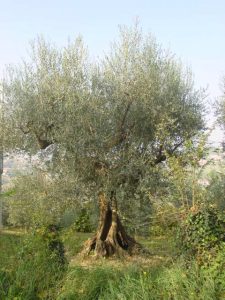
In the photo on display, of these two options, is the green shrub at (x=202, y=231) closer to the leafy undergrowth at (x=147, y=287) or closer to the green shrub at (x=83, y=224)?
the leafy undergrowth at (x=147, y=287)

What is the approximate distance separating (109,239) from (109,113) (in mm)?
5802

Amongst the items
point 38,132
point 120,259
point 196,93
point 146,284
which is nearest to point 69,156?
point 38,132

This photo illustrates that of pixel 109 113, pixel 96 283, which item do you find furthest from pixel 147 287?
pixel 109 113

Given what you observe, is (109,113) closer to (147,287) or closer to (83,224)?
(147,287)

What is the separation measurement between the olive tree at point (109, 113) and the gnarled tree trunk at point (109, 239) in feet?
0.28

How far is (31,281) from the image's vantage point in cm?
831

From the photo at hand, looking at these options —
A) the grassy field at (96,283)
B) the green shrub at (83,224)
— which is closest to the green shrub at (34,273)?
the grassy field at (96,283)

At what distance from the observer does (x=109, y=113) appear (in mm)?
15016

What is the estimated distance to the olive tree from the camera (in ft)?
48.2

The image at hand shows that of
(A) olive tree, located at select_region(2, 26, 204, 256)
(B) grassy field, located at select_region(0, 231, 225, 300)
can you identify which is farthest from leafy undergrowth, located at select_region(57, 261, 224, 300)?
(A) olive tree, located at select_region(2, 26, 204, 256)

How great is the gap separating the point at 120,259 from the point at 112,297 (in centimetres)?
817

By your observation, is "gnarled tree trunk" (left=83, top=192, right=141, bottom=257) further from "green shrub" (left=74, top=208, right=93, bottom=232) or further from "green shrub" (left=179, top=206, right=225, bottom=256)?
"green shrub" (left=74, top=208, right=93, bottom=232)

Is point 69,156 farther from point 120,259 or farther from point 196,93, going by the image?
point 196,93

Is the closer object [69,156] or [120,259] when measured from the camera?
[69,156]
